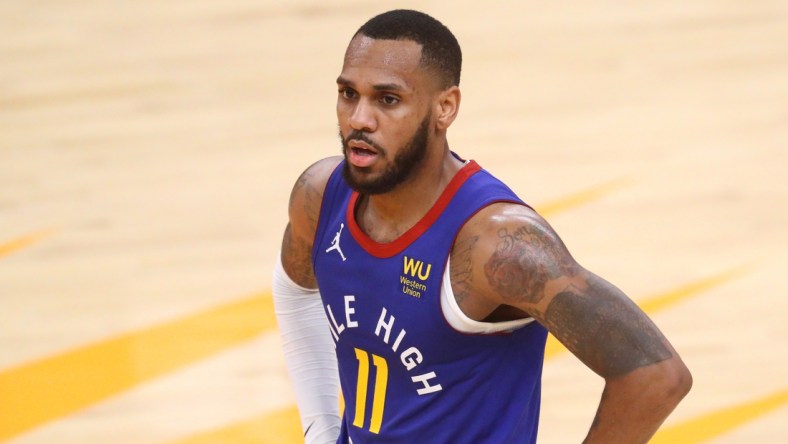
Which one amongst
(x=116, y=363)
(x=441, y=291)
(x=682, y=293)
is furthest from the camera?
(x=682, y=293)

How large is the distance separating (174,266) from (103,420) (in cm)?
77

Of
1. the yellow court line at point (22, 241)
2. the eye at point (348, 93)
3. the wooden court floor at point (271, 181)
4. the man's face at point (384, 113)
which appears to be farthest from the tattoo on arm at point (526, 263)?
the yellow court line at point (22, 241)

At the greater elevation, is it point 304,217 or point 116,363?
point 304,217

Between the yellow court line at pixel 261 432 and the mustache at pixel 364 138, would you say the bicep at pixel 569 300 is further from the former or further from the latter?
the yellow court line at pixel 261 432

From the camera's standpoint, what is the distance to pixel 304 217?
221cm

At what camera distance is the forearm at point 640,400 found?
1758mm

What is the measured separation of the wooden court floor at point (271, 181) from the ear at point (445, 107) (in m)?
1.63

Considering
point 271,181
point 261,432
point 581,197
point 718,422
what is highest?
point 271,181

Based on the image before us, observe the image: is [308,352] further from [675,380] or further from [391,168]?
[675,380]

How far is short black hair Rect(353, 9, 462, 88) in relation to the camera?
75.1 inches

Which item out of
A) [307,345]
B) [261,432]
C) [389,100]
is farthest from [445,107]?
[261,432]

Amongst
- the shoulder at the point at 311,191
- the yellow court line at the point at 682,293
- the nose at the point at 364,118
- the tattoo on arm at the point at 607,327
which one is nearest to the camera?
the tattoo on arm at the point at 607,327

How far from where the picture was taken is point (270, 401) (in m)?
3.54

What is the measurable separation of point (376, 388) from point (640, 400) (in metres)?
0.45
